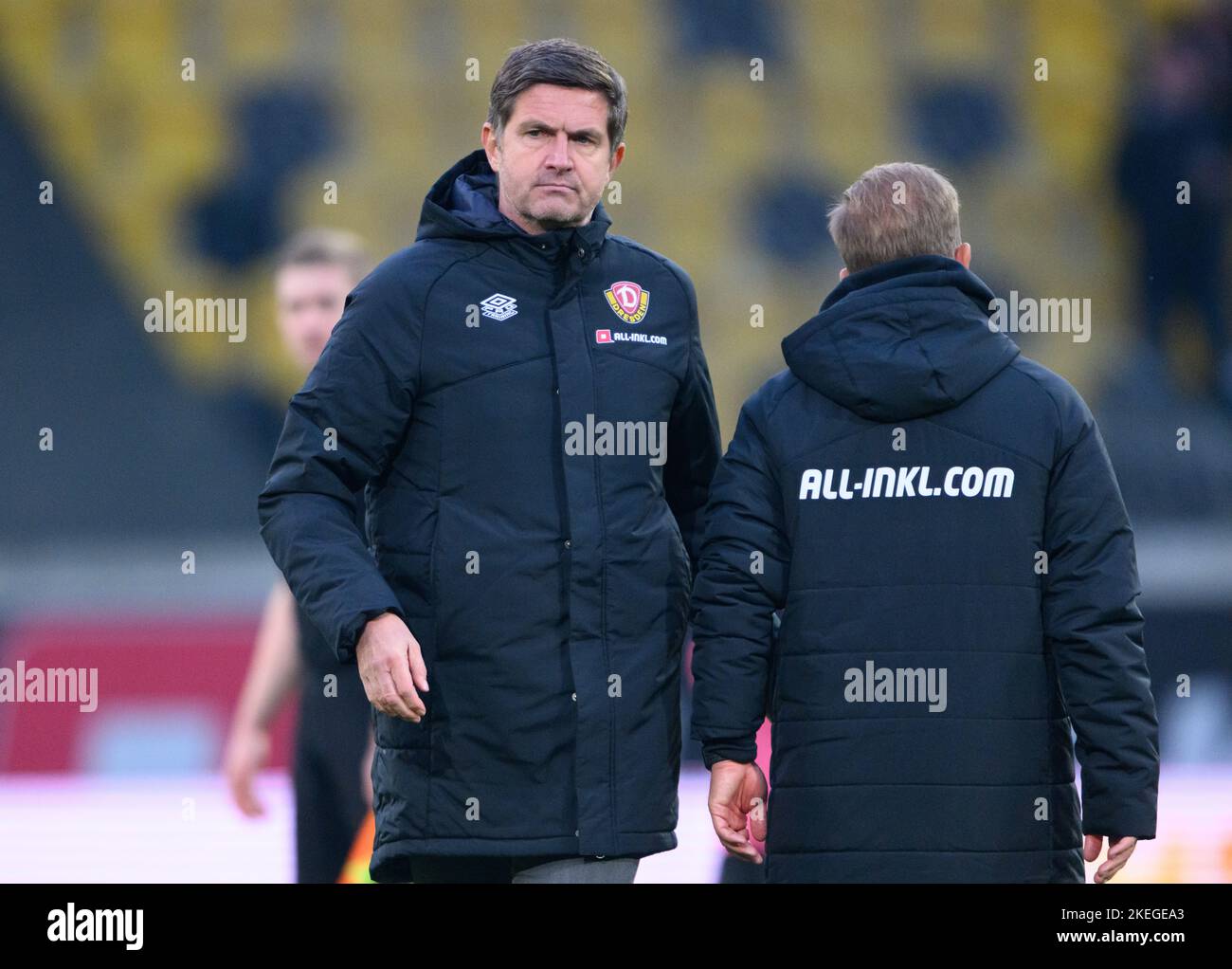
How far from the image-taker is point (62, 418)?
5.50 m

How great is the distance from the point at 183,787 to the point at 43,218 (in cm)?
244

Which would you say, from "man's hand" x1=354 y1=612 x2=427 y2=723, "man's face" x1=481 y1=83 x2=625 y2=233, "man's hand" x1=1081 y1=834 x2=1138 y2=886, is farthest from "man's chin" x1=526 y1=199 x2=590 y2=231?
"man's hand" x1=1081 y1=834 x2=1138 y2=886

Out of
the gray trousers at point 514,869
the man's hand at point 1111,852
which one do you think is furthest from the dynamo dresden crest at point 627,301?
the man's hand at point 1111,852

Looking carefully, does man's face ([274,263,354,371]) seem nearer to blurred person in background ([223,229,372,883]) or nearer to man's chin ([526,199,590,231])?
blurred person in background ([223,229,372,883])

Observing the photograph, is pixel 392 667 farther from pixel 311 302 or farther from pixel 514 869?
pixel 311 302

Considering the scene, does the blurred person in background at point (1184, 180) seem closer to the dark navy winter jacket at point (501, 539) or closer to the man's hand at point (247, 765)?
the man's hand at point (247, 765)

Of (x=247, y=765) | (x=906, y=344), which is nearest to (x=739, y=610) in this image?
(x=906, y=344)

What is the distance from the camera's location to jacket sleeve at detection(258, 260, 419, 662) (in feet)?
6.18

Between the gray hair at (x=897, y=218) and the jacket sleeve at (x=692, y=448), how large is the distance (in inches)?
8.9

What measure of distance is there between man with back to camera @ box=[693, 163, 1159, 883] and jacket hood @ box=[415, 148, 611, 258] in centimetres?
30

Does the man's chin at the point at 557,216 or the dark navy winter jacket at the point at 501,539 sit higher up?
the man's chin at the point at 557,216

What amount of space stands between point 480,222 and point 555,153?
123 mm

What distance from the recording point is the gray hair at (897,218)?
77.6 inches
